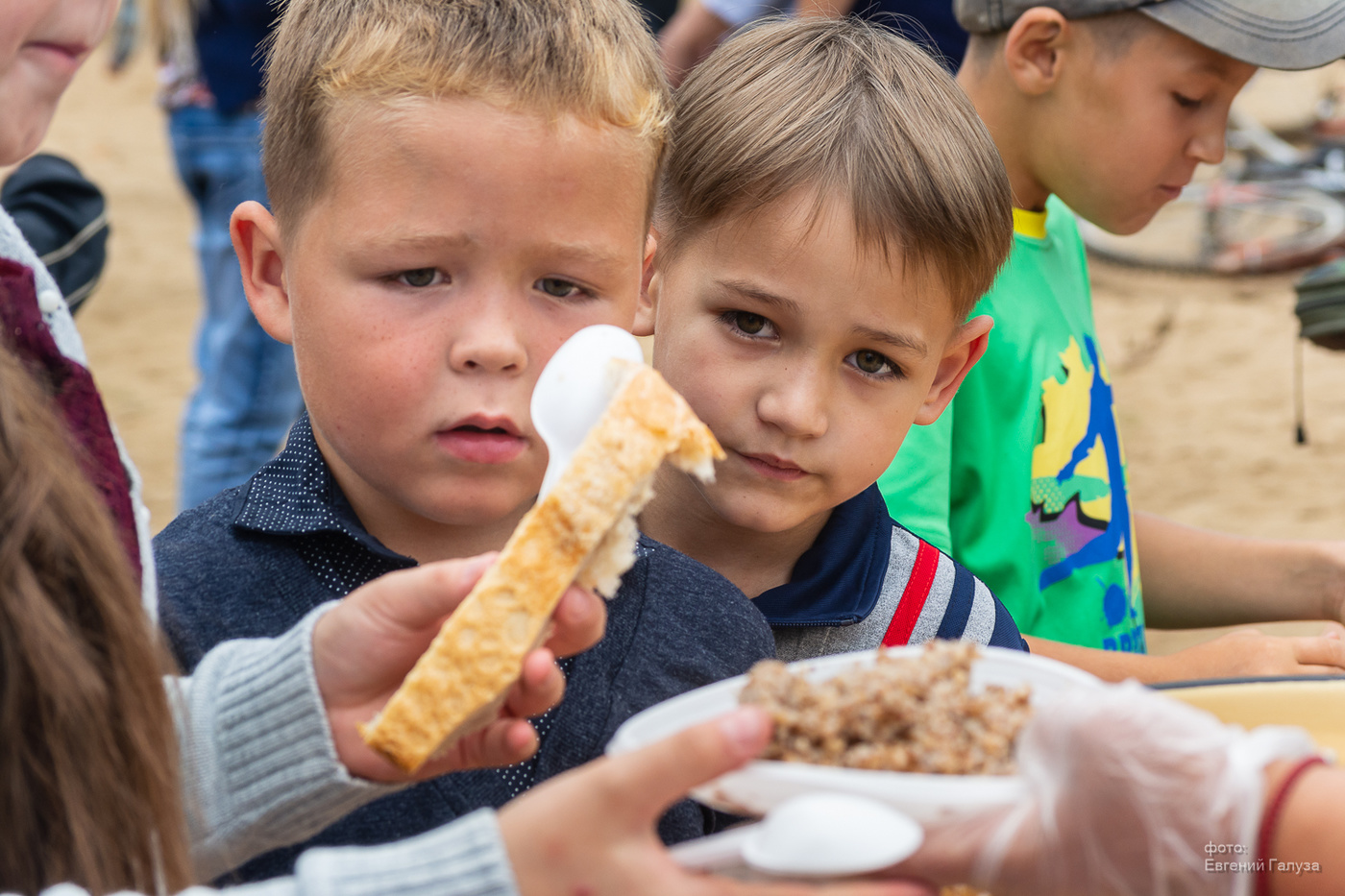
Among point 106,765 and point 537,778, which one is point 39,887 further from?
point 537,778

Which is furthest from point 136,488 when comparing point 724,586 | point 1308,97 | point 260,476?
point 1308,97

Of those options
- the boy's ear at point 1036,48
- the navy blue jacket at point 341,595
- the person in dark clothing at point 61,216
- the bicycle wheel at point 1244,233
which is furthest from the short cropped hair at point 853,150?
the bicycle wheel at point 1244,233

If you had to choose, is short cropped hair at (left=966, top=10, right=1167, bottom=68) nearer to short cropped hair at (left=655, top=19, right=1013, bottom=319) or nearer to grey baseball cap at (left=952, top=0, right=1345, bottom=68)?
grey baseball cap at (left=952, top=0, right=1345, bottom=68)

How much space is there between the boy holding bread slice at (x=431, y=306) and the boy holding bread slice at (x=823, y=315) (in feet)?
0.82

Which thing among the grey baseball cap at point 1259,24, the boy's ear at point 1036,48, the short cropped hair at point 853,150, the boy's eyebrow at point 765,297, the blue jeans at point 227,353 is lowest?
the blue jeans at point 227,353

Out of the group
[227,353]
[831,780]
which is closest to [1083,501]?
[831,780]

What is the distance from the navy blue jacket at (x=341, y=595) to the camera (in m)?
1.39

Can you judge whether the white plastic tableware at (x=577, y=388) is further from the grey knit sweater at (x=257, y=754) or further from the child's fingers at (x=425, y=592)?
the grey knit sweater at (x=257, y=754)

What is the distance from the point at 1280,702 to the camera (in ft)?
4.89

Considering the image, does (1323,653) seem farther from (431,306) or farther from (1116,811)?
(431,306)

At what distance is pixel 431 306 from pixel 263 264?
0.33 meters

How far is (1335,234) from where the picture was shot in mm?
7793

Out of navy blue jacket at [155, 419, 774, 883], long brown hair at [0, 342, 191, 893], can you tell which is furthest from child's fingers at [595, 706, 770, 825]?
navy blue jacket at [155, 419, 774, 883]

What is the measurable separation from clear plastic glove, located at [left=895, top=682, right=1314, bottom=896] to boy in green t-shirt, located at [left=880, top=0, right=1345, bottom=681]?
107cm
